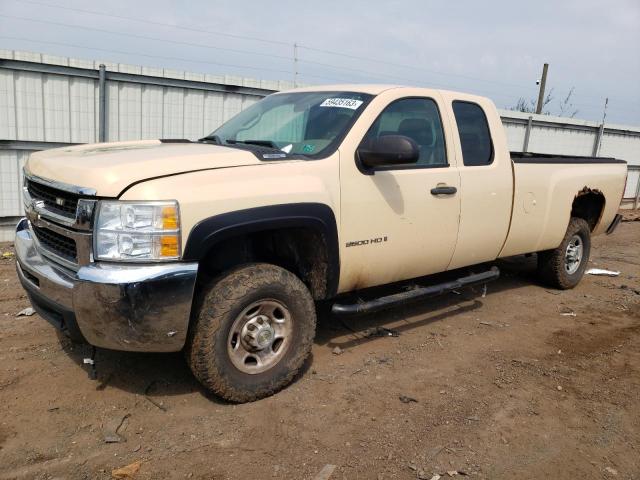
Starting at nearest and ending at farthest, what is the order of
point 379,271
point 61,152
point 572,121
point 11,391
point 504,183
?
1. point 11,391
2. point 61,152
3. point 379,271
4. point 504,183
5. point 572,121

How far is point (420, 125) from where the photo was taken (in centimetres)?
432

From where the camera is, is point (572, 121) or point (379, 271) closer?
point (379, 271)

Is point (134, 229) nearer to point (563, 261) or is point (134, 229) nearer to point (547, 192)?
point (547, 192)

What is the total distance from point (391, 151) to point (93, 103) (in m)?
5.63

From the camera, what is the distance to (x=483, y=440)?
3109mm

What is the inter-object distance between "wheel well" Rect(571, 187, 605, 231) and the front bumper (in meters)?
5.04

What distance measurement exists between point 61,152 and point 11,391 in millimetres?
1572

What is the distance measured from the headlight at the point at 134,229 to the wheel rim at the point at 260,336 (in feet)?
2.25

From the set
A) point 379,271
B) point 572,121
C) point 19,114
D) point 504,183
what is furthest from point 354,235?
point 572,121

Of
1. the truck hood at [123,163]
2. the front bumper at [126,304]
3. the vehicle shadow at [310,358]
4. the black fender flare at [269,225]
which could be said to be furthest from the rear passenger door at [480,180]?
the front bumper at [126,304]

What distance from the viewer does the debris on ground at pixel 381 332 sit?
15.0ft

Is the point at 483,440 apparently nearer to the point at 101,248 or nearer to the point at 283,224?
the point at 283,224

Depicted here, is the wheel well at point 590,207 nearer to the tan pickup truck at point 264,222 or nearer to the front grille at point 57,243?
the tan pickup truck at point 264,222

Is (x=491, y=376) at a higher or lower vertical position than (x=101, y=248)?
lower
